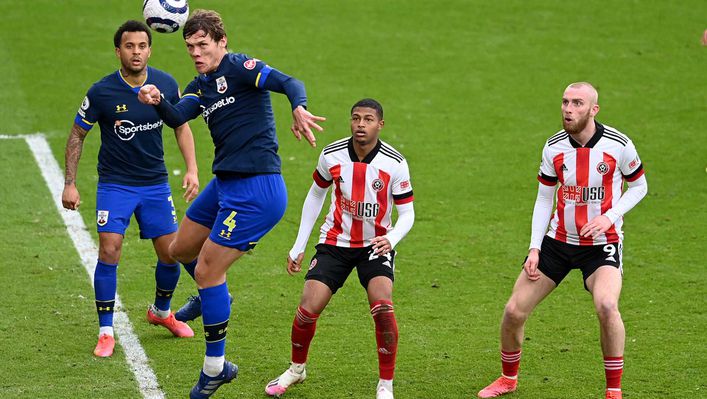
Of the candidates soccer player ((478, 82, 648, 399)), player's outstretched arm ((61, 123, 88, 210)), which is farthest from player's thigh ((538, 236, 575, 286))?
player's outstretched arm ((61, 123, 88, 210))

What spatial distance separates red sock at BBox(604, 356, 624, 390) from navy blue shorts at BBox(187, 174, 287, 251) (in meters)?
2.40

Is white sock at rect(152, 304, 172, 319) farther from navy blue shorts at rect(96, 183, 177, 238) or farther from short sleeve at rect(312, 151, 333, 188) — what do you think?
short sleeve at rect(312, 151, 333, 188)

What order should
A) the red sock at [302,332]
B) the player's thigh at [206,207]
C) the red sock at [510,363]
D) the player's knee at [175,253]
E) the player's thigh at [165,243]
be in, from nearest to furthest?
the red sock at [302,332]
the red sock at [510,363]
the player's thigh at [206,207]
the player's knee at [175,253]
the player's thigh at [165,243]

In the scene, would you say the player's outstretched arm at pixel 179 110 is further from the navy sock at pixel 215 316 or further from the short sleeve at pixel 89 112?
the navy sock at pixel 215 316

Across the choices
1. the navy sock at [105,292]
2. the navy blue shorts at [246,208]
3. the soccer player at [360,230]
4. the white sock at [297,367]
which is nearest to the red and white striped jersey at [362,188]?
the soccer player at [360,230]

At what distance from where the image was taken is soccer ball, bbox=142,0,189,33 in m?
8.93

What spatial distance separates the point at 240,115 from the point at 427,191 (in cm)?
583

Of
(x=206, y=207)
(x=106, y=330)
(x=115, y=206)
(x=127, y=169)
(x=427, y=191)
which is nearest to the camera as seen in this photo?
(x=206, y=207)

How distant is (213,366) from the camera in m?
7.35

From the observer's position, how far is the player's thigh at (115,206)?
862 centimetres

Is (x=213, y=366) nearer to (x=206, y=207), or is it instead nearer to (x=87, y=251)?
(x=206, y=207)

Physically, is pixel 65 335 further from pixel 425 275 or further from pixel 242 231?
pixel 425 275

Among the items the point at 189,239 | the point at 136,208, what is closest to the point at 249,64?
Result: the point at 189,239

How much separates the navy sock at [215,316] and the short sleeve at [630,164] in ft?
9.18
